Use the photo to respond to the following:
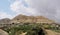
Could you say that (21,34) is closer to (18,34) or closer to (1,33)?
(18,34)

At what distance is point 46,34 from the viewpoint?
46312 mm

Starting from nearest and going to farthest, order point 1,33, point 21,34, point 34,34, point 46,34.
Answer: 1. point 1,33
2. point 34,34
3. point 46,34
4. point 21,34

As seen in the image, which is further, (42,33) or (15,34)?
(15,34)

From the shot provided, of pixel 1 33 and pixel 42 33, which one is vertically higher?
pixel 1 33

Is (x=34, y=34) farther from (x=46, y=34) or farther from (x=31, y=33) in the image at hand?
(x=46, y=34)

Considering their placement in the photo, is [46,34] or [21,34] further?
[21,34]

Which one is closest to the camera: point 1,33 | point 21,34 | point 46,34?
point 1,33

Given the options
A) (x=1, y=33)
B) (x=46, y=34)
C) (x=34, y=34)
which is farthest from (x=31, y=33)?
(x=1, y=33)

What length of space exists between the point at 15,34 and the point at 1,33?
30739mm

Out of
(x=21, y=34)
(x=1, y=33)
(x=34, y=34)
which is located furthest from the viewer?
(x=21, y=34)

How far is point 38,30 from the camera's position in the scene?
44.0m

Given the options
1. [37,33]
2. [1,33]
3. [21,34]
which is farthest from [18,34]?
[1,33]

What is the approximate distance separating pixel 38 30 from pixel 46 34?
10.4 ft

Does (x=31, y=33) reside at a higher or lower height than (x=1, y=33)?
lower
